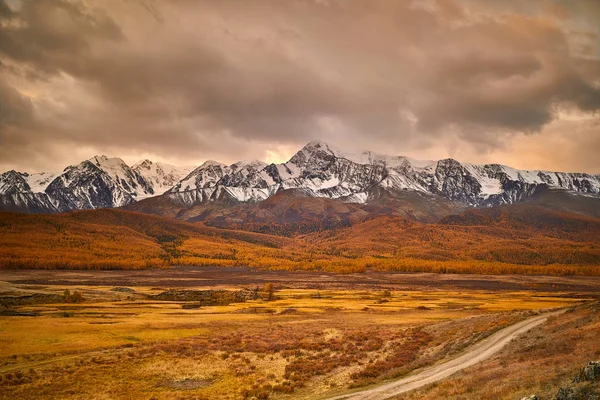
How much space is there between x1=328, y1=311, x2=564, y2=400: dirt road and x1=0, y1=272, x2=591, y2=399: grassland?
7.04 feet

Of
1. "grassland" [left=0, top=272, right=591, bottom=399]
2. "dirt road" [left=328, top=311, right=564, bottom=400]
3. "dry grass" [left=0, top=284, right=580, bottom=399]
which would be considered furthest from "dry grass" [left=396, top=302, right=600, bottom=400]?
"dry grass" [left=0, top=284, right=580, bottom=399]

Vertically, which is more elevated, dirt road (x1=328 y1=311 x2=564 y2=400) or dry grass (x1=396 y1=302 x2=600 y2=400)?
dry grass (x1=396 y1=302 x2=600 y2=400)

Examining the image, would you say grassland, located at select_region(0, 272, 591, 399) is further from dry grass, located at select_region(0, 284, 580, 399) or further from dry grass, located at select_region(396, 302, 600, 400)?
dry grass, located at select_region(396, 302, 600, 400)

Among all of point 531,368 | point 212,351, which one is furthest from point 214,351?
point 531,368

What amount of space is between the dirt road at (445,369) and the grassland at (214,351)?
215 centimetres

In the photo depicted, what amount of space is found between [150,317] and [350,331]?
40426 mm

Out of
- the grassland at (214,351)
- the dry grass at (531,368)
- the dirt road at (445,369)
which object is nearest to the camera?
the dry grass at (531,368)

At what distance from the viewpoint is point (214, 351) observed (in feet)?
170

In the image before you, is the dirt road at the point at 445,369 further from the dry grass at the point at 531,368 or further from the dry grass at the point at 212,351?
the dry grass at the point at 212,351

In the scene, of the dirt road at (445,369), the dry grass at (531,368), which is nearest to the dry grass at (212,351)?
the dirt road at (445,369)

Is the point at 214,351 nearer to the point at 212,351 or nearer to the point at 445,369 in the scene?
the point at 212,351

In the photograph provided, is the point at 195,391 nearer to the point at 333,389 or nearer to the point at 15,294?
the point at 333,389

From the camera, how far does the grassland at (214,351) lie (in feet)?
123

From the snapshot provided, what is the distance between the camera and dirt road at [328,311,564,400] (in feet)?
110
